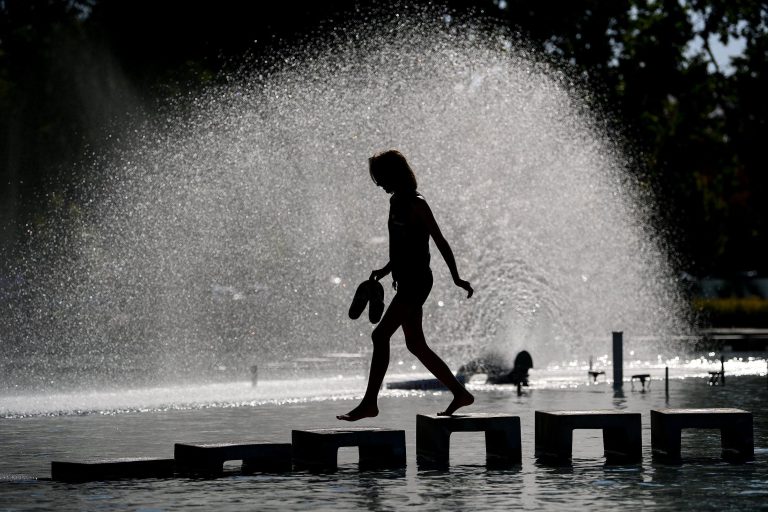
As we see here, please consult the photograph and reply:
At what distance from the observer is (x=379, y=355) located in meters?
12.6

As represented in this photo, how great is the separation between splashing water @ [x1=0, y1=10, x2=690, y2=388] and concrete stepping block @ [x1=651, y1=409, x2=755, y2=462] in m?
17.6

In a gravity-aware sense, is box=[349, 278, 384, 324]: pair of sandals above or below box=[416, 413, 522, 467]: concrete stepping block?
above

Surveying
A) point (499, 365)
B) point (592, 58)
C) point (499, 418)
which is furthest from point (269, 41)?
point (499, 418)

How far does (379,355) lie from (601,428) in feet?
5.63

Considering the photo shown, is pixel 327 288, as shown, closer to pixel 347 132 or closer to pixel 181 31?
pixel 347 132

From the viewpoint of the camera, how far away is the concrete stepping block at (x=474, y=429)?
40.7ft

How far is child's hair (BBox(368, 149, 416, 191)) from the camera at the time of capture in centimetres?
1237

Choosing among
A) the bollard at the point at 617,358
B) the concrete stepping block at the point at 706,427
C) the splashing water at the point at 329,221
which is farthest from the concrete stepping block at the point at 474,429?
the splashing water at the point at 329,221

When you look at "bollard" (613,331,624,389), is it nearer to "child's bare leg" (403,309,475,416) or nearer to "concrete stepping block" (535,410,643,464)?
"concrete stepping block" (535,410,643,464)

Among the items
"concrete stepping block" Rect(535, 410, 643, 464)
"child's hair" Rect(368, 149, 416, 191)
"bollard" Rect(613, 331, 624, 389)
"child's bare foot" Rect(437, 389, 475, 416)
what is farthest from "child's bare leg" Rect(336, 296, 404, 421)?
"bollard" Rect(613, 331, 624, 389)

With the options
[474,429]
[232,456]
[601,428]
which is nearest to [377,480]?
[232,456]

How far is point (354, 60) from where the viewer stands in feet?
124

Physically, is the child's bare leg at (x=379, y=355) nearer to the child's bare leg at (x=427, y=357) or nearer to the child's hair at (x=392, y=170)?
the child's bare leg at (x=427, y=357)

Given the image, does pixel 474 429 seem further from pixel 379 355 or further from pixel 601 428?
pixel 601 428
